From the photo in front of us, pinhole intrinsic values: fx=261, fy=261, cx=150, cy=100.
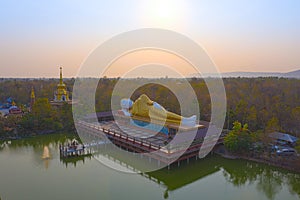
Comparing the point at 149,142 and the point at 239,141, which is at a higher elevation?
the point at 239,141

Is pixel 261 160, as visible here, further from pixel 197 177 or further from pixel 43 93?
pixel 43 93

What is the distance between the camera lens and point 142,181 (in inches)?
384

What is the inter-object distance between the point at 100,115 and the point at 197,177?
9.66 metres

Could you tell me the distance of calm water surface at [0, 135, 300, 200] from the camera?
871cm

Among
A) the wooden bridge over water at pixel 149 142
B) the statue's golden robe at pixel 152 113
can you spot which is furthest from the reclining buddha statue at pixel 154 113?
the wooden bridge over water at pixel 149 142

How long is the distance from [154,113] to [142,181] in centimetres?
519

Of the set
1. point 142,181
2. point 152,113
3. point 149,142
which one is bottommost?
point 142,181

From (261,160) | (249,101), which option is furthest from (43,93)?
(261,160)

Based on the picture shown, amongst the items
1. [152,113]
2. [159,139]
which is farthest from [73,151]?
[152,113]

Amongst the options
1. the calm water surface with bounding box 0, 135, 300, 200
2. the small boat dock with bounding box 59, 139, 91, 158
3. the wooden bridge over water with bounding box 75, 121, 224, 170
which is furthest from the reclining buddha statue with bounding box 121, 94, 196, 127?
the small boat dock with bounding box 59, 139, 91, 158

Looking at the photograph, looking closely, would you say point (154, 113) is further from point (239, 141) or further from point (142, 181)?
point (142, 181)

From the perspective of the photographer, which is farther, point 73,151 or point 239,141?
point 73,151

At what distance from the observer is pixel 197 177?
10.2 meters

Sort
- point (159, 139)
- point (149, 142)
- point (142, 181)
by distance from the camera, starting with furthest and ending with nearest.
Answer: point (159, 139), point (149, 142), point (142, 181)
